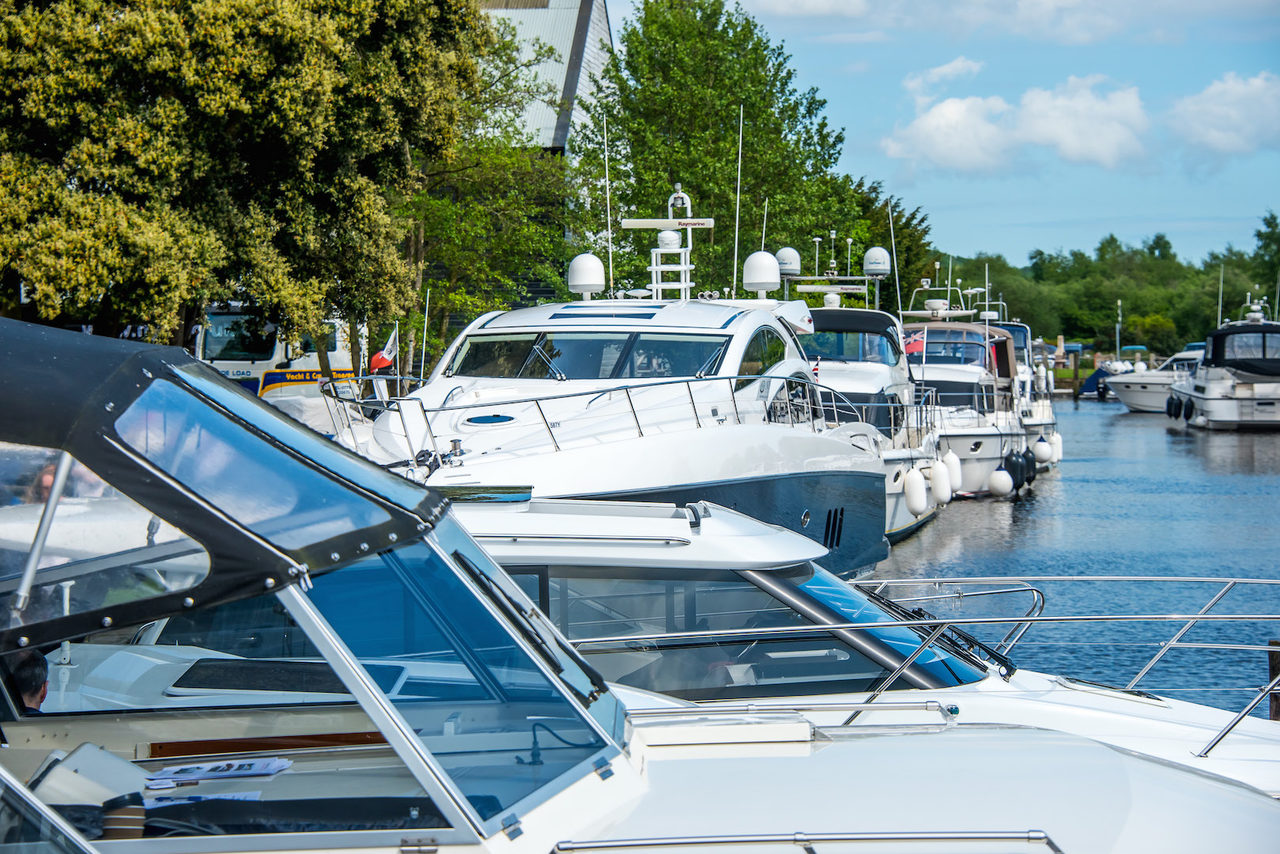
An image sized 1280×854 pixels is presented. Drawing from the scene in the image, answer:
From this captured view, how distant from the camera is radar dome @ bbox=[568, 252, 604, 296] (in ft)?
40.5

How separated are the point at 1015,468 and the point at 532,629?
67.0ft

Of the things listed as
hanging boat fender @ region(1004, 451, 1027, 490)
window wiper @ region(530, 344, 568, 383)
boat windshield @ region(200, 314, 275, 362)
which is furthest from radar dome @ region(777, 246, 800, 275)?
boat windshield @ region(200, 314, 275, 362)

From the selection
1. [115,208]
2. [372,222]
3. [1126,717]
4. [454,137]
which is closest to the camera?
[1126,717]

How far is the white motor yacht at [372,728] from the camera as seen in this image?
8.29 ft

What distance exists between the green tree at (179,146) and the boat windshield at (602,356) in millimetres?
6229

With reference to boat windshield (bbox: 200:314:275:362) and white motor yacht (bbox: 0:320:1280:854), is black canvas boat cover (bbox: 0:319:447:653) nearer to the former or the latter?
white motor yacht (bbox: 0:320:1280:854)

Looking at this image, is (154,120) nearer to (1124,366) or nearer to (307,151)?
(307,151)

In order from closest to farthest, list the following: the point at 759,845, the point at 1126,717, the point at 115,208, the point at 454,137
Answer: the point at 759,845 → the point at 1126,717 → the point at 115,208 → the point at 454,137

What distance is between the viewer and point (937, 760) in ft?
9.68

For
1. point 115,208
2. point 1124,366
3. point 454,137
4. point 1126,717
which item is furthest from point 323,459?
point 1124,366

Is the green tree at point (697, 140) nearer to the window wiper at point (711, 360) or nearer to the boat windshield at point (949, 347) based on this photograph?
the boat windshield at point (949, 347)

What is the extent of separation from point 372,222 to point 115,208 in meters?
4.27

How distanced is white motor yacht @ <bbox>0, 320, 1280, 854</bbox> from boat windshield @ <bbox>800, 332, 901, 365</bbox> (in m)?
16.7

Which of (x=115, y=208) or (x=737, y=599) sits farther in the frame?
(x=115, y=208)
